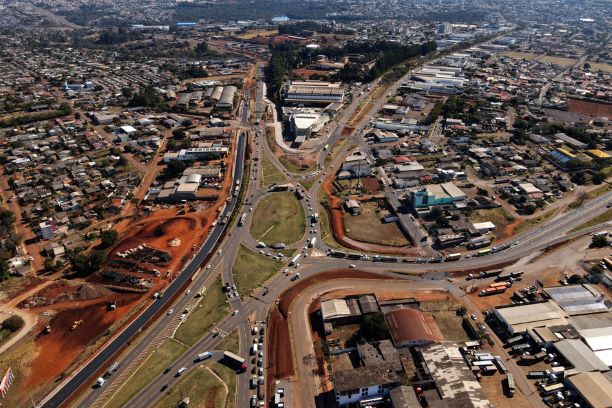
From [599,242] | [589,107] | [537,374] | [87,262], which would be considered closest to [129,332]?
[87,262]

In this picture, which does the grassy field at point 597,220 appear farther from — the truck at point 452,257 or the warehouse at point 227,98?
the warehouse at point 227,98

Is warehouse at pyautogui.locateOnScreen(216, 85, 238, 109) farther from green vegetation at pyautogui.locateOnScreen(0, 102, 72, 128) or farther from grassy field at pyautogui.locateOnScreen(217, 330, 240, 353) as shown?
grassy field at pyautogui.locateOnScreen(217, 330, 240, 353)

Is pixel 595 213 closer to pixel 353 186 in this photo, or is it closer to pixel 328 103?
pixel 353 186

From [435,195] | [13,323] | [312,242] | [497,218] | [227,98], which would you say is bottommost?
[13,323]

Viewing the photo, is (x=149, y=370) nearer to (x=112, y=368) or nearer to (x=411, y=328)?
(x=112, y=368)

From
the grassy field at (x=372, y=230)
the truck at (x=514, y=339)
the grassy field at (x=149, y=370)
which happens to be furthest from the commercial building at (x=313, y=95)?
the grassy field at (x=149, y=370)

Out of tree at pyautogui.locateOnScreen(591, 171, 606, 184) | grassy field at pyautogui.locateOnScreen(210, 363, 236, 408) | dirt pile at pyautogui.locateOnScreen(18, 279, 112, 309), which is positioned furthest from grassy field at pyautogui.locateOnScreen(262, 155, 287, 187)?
tree at pyautogui.locateOnScreen(591, 171, 606, 184)
